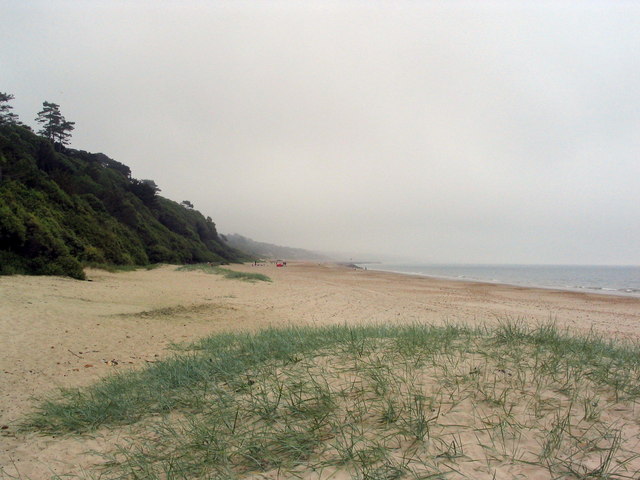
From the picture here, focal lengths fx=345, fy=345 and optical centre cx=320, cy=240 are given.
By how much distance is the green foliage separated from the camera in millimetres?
14375

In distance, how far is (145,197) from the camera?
136 ft

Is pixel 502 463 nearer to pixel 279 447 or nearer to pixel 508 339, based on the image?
pixel 279 447

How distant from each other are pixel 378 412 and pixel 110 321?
8500 mm

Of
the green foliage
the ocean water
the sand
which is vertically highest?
the green foliage

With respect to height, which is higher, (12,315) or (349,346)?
(349,346)

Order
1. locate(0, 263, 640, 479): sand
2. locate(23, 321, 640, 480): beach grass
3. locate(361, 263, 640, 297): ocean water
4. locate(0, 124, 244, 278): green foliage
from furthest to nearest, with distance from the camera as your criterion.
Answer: locate(361, 263, 640, 297): ocean water, locate(0, 124, 244, 278): green foliage, locate(0, 263, 640, 479): sand, locate(23, 321, 640, 480): beach grass

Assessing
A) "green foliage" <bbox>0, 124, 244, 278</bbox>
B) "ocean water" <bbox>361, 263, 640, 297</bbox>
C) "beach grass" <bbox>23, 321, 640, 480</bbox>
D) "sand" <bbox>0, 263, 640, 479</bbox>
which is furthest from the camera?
"ocean water" <bbox>361, 263, 640, 297</bbox>

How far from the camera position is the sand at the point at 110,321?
3.59 m

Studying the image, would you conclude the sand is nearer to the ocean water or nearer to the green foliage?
the green foliage

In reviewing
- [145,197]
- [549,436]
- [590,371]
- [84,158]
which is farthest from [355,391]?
[84,158]

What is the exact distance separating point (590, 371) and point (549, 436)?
4.98 ft

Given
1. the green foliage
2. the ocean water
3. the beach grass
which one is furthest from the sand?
the ocean water

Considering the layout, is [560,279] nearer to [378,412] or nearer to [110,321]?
[110,321]

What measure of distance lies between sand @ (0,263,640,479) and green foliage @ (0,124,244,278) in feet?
5.83
